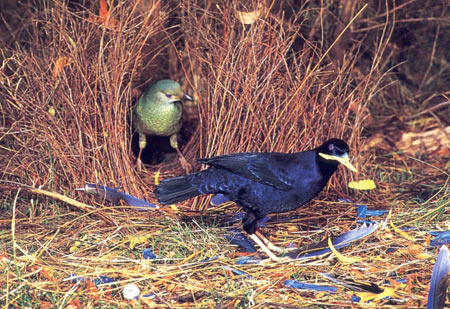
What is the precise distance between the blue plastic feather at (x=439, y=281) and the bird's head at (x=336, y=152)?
71 centimetres

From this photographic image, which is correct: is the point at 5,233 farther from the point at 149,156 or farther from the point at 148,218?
the point at 149,156

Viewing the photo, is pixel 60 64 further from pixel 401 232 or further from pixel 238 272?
pixel 401 232

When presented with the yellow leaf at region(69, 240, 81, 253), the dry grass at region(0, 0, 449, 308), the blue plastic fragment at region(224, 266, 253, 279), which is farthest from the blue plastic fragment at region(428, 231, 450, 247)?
the yellow leaf at region(69, 240, 81, 253)

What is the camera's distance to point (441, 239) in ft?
12.2

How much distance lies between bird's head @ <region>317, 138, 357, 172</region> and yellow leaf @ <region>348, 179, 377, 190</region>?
0.86 m

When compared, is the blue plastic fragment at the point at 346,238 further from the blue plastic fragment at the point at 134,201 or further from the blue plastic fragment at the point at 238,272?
the blue plastic fragment at the point at 134,201

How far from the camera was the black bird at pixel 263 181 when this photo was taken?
143 inches

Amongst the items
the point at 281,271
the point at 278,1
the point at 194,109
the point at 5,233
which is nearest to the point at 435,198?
the point at 281,271

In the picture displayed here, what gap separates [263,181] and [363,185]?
1.07 m

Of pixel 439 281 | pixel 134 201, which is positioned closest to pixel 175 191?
pixel 134 201

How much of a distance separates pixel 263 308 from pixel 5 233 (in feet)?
6.13

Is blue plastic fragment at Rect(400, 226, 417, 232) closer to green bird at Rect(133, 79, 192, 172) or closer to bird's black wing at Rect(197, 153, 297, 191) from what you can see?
bird's black wing at Rect(197, 153, 297, 191)

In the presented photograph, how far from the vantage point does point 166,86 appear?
16.6 feet

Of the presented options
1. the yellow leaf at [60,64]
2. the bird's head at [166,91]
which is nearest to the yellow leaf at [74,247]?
the yellow leaf at [60,64]
